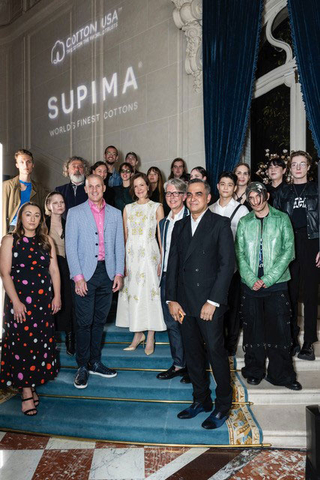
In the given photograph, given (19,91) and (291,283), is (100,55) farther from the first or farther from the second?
(291,283)

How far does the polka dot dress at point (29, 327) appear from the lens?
3.27 m

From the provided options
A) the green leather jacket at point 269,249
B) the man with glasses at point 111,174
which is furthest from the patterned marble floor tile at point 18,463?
the man with glasses at point 111,174

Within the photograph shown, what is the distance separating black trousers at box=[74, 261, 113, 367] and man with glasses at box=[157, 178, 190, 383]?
466 millimetres

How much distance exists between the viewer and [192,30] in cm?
547

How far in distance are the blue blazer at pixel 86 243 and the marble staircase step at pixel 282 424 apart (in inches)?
57.8

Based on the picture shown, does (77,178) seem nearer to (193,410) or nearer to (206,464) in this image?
(193,410)

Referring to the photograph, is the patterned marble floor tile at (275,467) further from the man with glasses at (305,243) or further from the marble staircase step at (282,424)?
the man with glasses at (305,243)

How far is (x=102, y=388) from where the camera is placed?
3391 mm

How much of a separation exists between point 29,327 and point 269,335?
5.76 ft

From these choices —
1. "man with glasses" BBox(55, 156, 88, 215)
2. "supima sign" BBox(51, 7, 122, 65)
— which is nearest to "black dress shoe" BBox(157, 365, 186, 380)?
"man with glasses" BBox(55, 156, 88, 215)

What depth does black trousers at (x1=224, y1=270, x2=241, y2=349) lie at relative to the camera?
369 cm

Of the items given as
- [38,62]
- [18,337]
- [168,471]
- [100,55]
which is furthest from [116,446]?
[38,62]

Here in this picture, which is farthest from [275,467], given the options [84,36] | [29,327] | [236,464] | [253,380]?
[84,36]

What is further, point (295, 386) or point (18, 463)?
point (295, 386)
